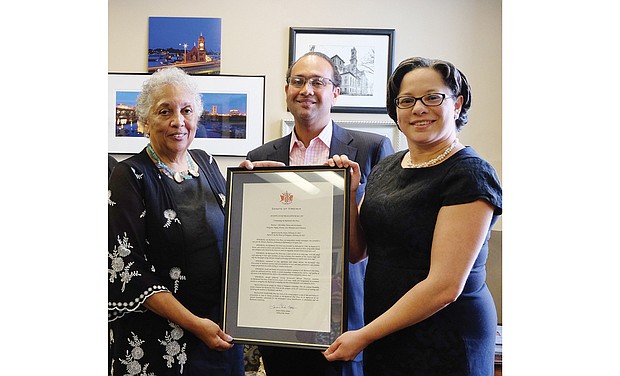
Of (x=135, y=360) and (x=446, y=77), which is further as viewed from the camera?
(x=135, y=360)

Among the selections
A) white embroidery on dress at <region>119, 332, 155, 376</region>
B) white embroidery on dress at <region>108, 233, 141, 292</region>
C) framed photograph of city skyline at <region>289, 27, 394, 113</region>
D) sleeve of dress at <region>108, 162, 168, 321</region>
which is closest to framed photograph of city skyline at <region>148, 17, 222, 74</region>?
framed photograph of city skyline at <region>289, 27, 394, 113</region>

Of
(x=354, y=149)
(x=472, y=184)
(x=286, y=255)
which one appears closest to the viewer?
(x=472, y=184)

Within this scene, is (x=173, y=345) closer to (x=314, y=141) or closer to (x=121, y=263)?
(x=121, y=263)

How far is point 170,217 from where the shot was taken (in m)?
1.39

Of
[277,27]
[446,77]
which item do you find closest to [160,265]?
[277,27]

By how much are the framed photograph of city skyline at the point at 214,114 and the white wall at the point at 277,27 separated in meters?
0.02

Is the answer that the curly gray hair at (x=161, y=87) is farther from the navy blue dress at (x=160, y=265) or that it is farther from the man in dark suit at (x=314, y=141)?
the man in dark suit at (x=314, y=141)

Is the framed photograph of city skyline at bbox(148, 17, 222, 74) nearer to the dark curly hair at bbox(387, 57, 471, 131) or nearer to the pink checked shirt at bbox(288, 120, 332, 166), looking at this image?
the pink checked shirt at bbox(288, 120, 332, 166)

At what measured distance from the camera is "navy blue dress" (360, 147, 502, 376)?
1.19 m

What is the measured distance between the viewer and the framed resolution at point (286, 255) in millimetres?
1293

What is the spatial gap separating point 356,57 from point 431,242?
0.49m
